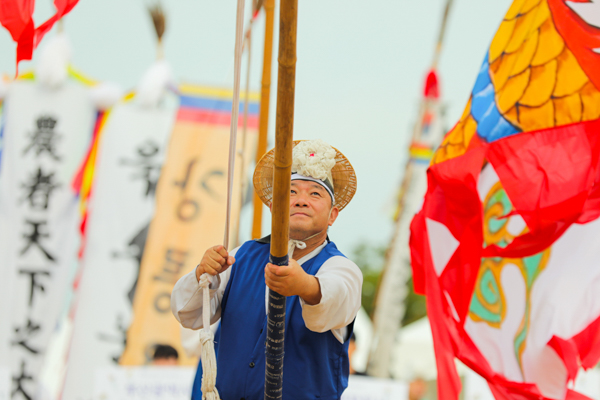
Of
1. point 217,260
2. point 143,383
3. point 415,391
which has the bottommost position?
point 415,391

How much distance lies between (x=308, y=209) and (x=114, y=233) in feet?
17.0

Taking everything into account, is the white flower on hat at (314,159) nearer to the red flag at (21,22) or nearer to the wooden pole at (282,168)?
the wooden pole at (282,168)

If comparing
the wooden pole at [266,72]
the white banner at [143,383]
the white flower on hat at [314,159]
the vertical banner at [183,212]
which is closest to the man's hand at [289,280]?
the white flower on hat at [314,159]

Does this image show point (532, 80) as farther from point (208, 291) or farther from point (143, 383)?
point (143, 383)

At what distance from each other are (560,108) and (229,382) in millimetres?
1988

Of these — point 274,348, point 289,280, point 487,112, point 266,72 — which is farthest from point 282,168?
point 487,112

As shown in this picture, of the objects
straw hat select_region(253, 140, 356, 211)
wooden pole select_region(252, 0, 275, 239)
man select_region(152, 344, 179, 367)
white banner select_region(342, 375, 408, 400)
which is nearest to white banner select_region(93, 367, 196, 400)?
man select_region(152, 344, 179, 367)

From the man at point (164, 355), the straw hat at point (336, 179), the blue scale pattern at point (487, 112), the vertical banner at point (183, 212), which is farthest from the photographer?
the vertical banner at point (183, 212)

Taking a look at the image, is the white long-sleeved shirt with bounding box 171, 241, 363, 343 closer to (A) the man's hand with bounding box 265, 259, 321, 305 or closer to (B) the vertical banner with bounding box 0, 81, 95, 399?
(A) the man's hand with bounding box 265, 259, 321, 305

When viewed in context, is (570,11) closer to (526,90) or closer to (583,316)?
(526,90)

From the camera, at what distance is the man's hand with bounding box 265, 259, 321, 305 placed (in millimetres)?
1356

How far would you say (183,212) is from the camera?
21.0 ft

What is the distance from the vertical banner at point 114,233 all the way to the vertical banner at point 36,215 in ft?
1.85

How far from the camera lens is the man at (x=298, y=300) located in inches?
61.7
